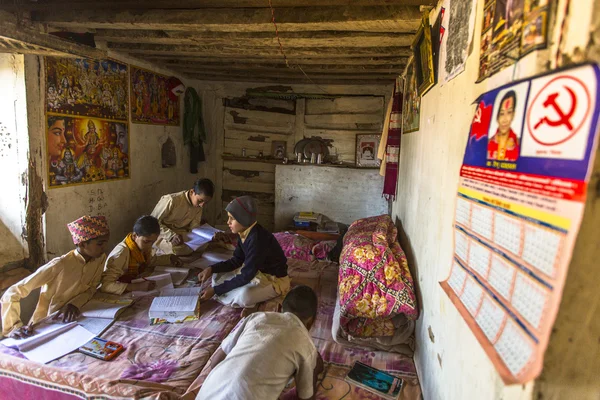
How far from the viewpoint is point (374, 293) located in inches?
98.1

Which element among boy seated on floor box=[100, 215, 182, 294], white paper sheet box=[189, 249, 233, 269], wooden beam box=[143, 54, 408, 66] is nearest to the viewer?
boy seated on floor box=[100, 215, 182, 294]

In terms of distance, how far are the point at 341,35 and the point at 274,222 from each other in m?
3.87

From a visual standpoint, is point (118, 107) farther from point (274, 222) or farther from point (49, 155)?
point (274, 222)

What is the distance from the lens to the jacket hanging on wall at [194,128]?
19.6ft

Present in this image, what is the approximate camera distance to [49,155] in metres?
3.43

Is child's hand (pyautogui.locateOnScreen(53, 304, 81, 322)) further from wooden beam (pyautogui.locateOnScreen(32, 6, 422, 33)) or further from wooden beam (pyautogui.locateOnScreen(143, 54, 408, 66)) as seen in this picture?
wooden beam (pyautogui.locateOnScreen(143, 54, 408, 66))

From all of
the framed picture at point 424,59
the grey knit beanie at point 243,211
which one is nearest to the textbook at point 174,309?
the grey knit beanie at point 243,211

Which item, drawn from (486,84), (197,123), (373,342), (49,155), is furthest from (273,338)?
(197,123)

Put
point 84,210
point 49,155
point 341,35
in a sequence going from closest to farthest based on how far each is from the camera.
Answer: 1. point 341,35
2. point 49,155
3. point 84,210

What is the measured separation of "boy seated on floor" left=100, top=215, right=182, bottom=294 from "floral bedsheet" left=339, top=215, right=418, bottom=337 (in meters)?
1.71

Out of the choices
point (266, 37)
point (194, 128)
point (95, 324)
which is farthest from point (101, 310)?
point (194, 128)

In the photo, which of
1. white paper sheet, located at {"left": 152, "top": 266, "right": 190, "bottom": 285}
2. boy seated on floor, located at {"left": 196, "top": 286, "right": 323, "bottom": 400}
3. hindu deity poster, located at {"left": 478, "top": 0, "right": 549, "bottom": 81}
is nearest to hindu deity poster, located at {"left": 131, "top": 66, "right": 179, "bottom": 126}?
white paper sheet, located at {"left": 152, "top": 266, "right": 190, "bottom": 285}

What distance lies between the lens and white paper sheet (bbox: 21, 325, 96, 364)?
83.9 inches

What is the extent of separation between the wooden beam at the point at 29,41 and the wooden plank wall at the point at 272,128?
3352mm
